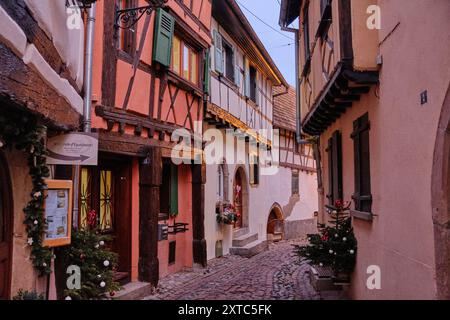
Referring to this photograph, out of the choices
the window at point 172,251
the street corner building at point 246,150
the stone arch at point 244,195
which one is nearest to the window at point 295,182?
the street corner building at point 246,150

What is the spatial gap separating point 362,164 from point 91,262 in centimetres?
346

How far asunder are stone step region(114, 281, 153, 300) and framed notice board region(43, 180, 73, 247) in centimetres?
180

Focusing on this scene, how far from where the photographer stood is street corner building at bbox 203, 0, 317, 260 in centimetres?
1116

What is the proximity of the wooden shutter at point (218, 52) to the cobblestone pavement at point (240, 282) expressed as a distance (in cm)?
452

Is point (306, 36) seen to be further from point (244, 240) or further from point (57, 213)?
point (57, 213)

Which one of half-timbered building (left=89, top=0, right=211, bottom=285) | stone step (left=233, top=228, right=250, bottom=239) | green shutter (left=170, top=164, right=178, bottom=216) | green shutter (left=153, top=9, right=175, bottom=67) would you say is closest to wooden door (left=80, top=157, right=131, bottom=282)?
half-timbered building (left=89, top=0, right=211, bottom=285)

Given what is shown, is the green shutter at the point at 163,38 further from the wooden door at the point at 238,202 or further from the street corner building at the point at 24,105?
the wooden door at the point at 238,202

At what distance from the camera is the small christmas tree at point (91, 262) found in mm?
5180

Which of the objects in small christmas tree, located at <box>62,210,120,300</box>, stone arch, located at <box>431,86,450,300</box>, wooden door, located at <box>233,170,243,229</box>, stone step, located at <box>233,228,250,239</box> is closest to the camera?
stone arch, located at <box>431,86,450,300</box>

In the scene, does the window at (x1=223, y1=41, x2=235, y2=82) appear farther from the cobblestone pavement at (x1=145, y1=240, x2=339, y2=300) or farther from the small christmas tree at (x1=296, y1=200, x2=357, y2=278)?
the small christmas tree at (x1=296, y1=200, x2=357, y2=278)

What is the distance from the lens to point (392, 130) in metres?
4.47

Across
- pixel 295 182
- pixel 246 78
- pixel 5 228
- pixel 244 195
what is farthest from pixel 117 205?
pixel 295 182

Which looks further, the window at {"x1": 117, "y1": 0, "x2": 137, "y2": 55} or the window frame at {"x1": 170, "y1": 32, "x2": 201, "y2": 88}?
the window frame at {"x1": 170, "y1": 32, "x2": 201, "y2": 88}

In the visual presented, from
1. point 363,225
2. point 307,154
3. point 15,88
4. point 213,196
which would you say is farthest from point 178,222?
point 307,154
